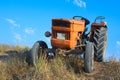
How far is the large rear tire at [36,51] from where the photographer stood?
11278 mm

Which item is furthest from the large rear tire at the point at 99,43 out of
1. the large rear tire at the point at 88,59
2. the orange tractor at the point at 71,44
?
the large rear tire at the point at 88,59

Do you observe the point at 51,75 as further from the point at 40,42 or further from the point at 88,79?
the point at 40,42

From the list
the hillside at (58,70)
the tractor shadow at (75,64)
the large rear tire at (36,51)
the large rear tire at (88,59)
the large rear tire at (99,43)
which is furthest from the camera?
the large rear tire at (99,43)

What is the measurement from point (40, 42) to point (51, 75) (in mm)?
2490

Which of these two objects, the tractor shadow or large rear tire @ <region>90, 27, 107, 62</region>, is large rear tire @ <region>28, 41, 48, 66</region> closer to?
the tractor shadow

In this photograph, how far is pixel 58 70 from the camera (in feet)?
33.5

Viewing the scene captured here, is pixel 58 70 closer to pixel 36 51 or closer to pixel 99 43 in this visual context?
pixel 36 51

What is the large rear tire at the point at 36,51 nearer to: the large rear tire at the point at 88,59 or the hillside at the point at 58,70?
the hillside at the point at 58,70

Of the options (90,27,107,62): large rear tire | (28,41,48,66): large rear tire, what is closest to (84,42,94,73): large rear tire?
(90,27,107,62): large rear tire

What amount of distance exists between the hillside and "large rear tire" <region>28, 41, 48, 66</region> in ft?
0.95

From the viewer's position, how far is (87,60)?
1065 centimetres

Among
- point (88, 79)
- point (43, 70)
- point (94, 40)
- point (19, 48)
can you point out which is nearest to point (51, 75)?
point (43, 70)

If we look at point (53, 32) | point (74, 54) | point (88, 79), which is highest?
point (53, 32)

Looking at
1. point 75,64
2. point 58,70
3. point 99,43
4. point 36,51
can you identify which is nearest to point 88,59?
point 75,64
